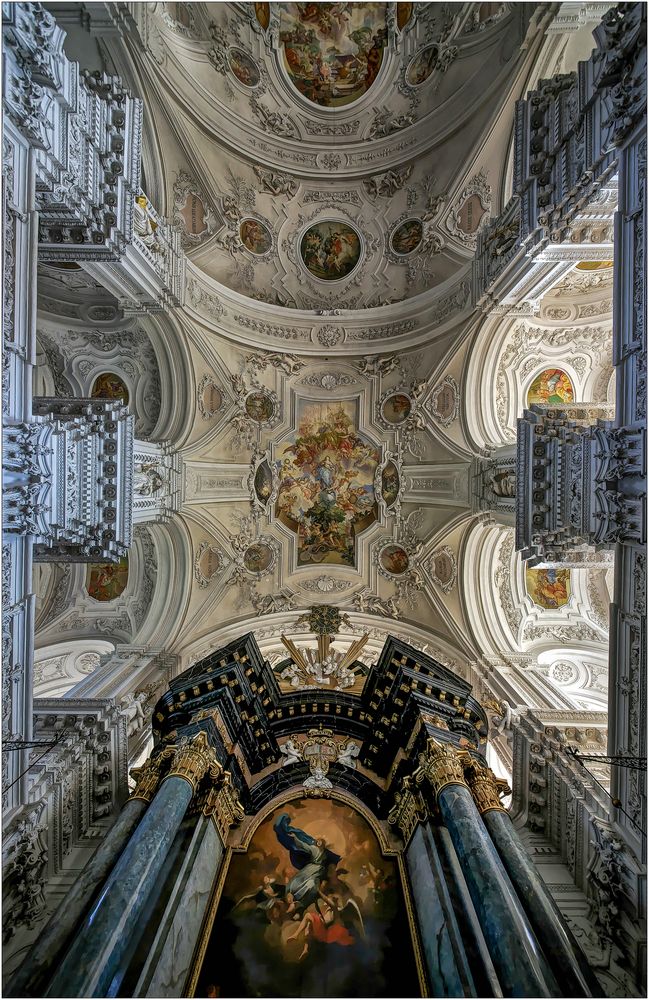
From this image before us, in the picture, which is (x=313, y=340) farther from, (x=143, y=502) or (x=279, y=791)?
(x=279, y=791)

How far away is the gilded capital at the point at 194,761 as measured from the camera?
24.0 ft

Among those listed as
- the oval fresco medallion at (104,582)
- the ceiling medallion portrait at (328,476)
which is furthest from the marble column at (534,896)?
the oval fresco medallion at (104,582)

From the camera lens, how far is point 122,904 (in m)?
5.60

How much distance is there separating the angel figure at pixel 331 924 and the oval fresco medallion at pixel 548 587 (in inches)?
426

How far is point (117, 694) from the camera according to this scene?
10.3m

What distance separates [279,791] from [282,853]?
1.02 m

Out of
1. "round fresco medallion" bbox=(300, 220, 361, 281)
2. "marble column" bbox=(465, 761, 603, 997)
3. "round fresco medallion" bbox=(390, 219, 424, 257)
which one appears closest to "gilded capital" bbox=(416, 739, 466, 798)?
"marble column" bbox=(465, 761, 603, 997)

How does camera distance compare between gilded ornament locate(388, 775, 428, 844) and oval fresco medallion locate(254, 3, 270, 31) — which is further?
oval fresco medallion locate(254, 3, 270, 31)

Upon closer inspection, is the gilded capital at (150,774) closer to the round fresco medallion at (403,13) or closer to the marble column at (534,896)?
the marble column at (534,896)

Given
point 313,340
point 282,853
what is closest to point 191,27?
point 313,340

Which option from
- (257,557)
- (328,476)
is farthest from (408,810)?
(328,476)

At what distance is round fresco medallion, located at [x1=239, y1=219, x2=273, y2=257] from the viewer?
1464 centimetres

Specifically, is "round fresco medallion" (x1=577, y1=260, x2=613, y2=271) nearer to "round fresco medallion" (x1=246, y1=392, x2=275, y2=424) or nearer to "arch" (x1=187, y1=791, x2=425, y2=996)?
"round fresco medallion" (x1=246, y1=392, x2=275, y2=424)

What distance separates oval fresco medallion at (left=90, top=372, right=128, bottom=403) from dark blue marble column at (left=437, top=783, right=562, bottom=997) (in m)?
14.2
